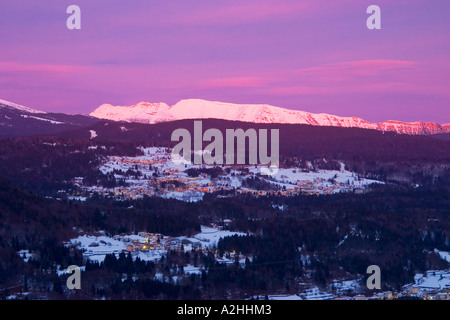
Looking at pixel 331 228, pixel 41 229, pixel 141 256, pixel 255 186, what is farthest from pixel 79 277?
pixel 255 186

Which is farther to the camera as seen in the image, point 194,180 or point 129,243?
point 194,180

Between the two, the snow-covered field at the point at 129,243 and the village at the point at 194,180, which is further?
the village at the point at 194,180

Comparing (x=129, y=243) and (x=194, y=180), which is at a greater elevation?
(x=129, y=243)

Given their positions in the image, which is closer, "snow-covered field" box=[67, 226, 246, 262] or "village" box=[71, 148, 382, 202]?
"snow-covered field" box=[67, 226, 246, 262]

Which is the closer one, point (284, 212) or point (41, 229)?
point (41, 229)
